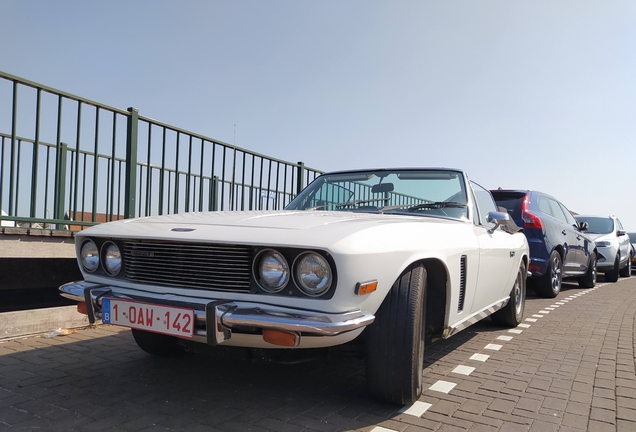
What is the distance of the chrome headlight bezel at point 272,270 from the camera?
2441mm

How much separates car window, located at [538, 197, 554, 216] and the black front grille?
620cm

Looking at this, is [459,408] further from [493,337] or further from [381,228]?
[493,337]

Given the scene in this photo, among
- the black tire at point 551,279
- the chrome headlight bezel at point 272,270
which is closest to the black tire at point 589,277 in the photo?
the black tire at point 551,279

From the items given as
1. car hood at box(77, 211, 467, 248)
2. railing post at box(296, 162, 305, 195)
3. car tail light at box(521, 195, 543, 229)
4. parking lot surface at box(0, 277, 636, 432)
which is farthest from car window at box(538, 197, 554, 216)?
car hood at box(77, 211, 467, 248)

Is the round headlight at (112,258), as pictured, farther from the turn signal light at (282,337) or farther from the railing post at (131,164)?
the railing post at (131,164)

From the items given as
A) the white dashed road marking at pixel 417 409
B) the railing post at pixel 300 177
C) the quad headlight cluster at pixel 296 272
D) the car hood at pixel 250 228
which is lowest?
the white dashed road marking at pixel 417 409

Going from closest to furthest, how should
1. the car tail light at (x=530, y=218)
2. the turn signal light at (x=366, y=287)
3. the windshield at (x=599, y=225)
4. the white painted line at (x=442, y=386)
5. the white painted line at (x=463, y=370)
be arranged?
the turn signal light at (x=366, y=287), the white painted line at (x=442, y=386), the white painted line at (x=463, y=370), the car tail light at (x=530, y=218), the windshield at (x=599, y=225)

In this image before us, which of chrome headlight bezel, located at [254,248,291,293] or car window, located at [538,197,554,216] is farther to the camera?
car window, located at [538,197,554,216]

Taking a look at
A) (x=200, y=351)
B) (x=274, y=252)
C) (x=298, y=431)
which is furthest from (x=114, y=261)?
(x=298, y=431)

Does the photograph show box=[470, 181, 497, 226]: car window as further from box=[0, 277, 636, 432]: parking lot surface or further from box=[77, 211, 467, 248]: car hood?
box=[0, 277, 636, 432]: parking lot surface

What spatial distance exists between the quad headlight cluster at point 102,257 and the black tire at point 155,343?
27.9 inches

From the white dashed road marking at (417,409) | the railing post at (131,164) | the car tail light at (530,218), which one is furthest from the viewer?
the car tail light at (530,218)

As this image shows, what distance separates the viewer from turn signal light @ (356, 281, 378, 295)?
235 centimetres

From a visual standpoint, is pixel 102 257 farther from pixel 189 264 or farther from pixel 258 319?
pixel 258 319
